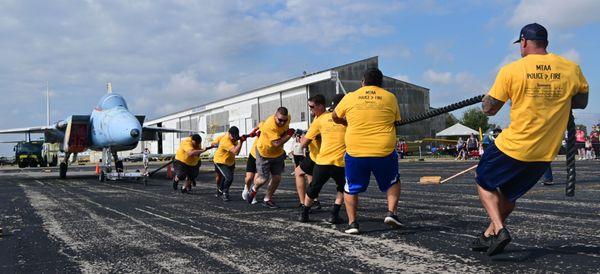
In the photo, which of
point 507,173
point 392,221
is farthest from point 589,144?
point 507,173

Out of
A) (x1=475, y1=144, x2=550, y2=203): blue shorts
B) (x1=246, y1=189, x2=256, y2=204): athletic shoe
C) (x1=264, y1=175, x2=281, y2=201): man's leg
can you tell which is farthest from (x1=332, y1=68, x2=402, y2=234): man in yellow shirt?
(x1=246, y1=189, x2=256, y2=204): athletic shoe

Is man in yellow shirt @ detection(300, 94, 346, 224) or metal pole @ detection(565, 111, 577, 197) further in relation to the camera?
man in yellow shirt @ detection(300, 94, 346, 224)

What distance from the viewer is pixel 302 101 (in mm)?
53219

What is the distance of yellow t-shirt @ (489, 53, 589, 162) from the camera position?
13.3ft

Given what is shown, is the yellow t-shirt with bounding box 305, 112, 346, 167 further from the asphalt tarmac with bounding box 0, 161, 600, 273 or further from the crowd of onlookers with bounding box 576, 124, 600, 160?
the crowd of onlookers with bounding box 576, 124, 600, 160

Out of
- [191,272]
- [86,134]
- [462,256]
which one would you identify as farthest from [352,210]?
[86,134]

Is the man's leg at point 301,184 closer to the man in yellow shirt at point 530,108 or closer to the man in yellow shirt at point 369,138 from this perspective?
the man in yellow shirt at point 369,138

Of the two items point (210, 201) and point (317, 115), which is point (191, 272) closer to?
point (317, 115)

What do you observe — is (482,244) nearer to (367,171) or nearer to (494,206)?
(494,206)

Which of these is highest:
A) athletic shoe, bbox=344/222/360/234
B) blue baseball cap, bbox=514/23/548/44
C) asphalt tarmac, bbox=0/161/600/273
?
blue baseball cap, bbox=514/23/548/44

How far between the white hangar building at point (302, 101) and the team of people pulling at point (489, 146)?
3515 cm

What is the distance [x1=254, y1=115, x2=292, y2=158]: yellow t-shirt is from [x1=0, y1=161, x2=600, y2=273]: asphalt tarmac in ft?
3.31

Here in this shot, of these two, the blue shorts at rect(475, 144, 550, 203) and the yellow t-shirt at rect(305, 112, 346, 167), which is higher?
the yellow t-shirt at rect(305, 112, 346, 167)

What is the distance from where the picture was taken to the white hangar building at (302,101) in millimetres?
52281
